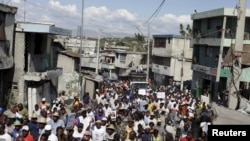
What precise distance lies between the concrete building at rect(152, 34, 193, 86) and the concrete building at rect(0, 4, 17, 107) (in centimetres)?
3108

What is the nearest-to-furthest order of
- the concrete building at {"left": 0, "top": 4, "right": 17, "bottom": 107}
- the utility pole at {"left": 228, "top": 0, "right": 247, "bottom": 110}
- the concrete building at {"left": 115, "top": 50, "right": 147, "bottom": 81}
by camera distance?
the utility pole at {"left": 228, "top": 0, "right": 247, "bottom": 110}
the concrete building at {"left": 0, "top": 4, "right": 17, "bottom": 107}
the concrete building at {"left": 115, "top": 50, "right": 147, "bottom": 81}

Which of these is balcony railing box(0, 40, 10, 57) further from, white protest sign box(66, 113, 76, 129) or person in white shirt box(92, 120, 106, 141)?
person in white shirt box(92, 120, 106, 141)

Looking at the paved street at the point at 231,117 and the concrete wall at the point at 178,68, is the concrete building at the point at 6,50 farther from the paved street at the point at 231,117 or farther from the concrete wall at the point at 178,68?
the concrete wall at the point at 178,68

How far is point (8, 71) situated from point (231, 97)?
12.9 metres

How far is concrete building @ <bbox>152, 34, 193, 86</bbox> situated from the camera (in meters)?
55.0

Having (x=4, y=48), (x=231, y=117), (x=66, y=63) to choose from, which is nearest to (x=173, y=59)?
(x=66, y=63)

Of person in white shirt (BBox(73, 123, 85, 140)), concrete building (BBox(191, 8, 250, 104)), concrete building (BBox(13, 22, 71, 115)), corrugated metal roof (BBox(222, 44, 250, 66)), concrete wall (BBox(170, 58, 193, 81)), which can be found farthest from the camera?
concrete wall (BBox(170, 58, 193, 81))

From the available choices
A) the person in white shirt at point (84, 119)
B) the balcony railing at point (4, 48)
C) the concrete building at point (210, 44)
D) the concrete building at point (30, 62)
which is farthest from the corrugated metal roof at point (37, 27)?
the concrete building at point (210, 44)

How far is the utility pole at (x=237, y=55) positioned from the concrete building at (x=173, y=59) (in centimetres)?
3856

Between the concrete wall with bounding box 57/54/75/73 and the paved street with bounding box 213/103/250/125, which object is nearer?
the paved street with bounding box 213/103/250/125

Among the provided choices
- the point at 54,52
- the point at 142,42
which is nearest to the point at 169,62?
the point at 54,52

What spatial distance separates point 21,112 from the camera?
50.4 feet

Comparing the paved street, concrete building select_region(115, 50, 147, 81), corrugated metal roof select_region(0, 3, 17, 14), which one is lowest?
concrete building select_region(115, 50, 147, 81)

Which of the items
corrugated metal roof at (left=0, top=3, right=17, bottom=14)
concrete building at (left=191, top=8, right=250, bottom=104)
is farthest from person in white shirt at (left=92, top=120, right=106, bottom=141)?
concrete building at (left=191, top=8, right=250, bottom=104)
